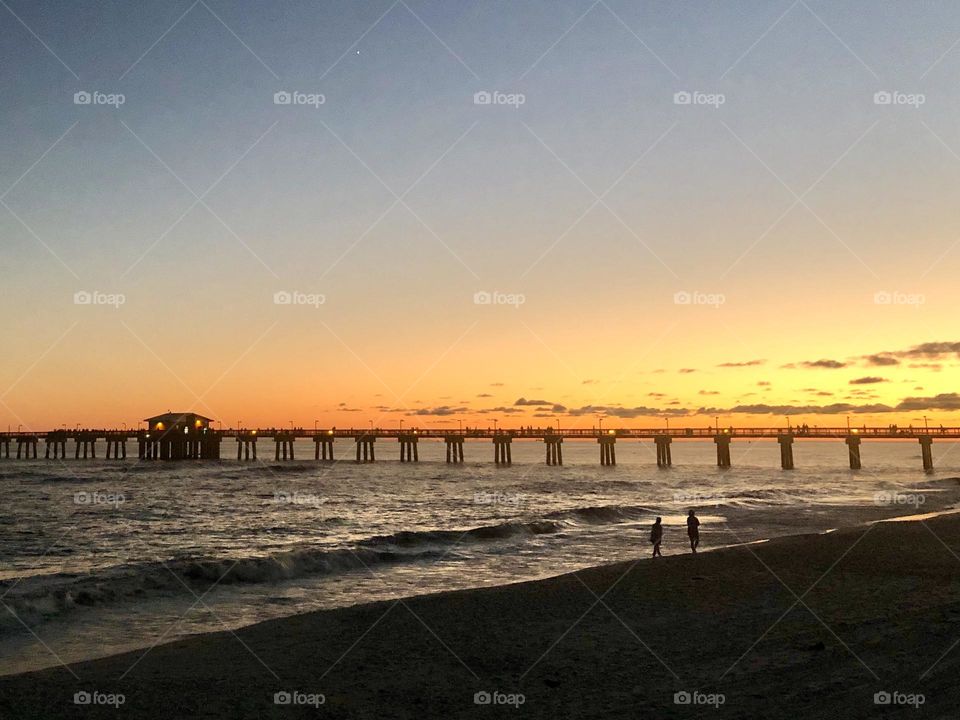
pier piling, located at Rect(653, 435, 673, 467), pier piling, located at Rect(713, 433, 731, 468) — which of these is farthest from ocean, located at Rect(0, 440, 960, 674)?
pier piling, located at Rect(653, 435, 673, 467)

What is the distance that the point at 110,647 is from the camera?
454 inches

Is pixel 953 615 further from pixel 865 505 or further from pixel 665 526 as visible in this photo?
pixel 865 505

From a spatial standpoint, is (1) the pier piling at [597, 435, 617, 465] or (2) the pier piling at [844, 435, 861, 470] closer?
(2) the pier piling at [844, 435, 861, 470]

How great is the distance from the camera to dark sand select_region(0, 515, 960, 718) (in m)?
7.73

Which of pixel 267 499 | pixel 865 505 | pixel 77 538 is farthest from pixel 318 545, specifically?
pixel 865 505

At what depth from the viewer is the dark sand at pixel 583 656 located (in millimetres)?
7727

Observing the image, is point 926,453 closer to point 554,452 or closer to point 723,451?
point 723,451

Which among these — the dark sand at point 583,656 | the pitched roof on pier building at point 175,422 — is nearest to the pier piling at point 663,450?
the pitched roof on pier building at point 175,422

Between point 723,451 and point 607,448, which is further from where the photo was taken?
point 607,448

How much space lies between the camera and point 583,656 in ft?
32.4

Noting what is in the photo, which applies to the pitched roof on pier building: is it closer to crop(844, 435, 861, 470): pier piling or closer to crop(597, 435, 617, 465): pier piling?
crop(597, 435, 617, 465): pier piling

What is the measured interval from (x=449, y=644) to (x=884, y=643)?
604 centimetres

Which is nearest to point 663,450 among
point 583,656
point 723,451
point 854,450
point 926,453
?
point 723,451

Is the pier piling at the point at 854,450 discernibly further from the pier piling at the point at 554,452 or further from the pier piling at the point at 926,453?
the pier piling at the point at 554,452
